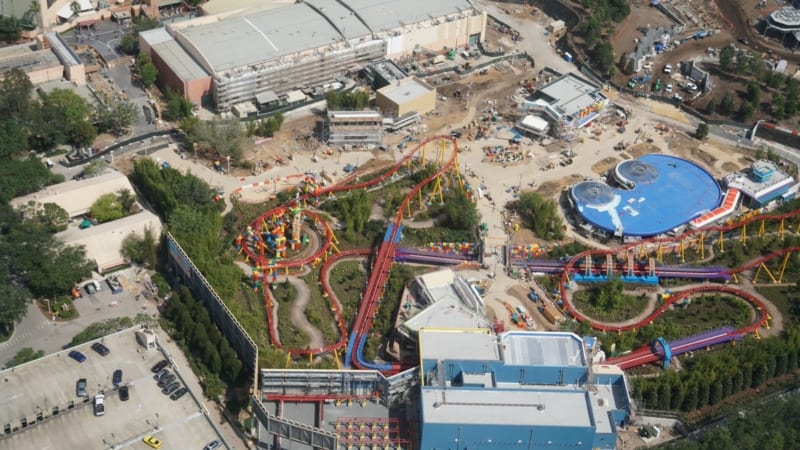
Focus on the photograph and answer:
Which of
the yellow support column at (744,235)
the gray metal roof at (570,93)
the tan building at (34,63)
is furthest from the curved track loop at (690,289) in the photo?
the tan building at (34,63)

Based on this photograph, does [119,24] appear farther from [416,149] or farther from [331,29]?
[416,149]

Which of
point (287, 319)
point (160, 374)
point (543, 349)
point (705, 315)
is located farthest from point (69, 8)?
point (705, 315)

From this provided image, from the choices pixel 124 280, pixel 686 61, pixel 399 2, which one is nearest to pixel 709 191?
pixel 686 61

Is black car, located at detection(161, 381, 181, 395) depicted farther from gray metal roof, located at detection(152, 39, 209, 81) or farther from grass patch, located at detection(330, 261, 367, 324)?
gray metal roof, located at detection(152, 39, 209, 81)

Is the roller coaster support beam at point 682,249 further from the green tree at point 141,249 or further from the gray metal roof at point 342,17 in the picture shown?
the green tree at point 141,249

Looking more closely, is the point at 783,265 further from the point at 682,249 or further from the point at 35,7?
→ the point at 35,7
